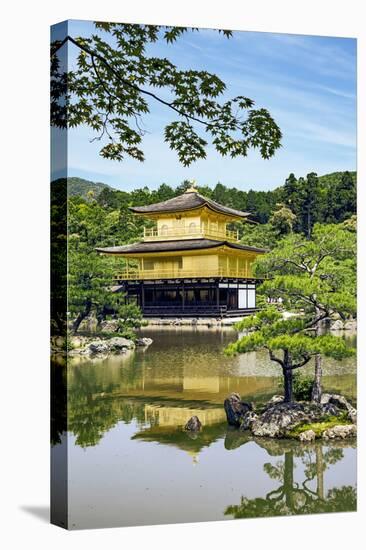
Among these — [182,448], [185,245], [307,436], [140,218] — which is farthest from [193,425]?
[140,218]

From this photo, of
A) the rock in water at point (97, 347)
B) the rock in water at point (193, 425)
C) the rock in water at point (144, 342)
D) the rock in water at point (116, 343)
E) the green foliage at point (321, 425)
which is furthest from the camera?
the green foliage at point (321, 425)

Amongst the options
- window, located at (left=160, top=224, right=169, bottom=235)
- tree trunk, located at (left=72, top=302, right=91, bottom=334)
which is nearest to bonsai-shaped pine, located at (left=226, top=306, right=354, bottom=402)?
window, located at (left=160, top=224, right=169, bottom=235)

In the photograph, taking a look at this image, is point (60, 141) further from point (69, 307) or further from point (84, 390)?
point (84, 390)

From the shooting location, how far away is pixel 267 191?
336 inches

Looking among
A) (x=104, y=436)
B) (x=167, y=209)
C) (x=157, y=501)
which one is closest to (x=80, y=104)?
(x=167, y=209)

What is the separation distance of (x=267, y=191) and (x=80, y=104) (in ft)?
6.42

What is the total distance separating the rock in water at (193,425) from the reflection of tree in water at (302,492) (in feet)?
2.03

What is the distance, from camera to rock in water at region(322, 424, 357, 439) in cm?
844

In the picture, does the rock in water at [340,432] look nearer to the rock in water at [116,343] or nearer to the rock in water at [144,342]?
the rock in water at [144,342]

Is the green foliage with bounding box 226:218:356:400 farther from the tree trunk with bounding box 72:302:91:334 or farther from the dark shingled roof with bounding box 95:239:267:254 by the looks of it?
the tree trunk with bounding box 72:302:91:334

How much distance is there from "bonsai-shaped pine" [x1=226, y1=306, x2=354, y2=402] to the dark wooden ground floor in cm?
17

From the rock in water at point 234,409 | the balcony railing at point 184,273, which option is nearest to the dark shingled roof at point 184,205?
the balcony railing at point 184,273

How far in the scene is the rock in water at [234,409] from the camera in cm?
820

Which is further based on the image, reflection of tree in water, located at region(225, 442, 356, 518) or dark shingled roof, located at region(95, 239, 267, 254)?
dark shingled roof, located at region(95, 239, 267, 254)
